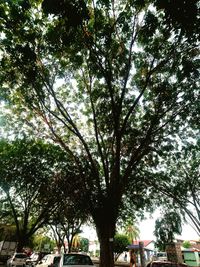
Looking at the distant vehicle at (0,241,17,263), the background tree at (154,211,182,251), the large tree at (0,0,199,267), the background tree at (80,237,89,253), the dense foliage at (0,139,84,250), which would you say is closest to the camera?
the large tree at (0,0,199,267)

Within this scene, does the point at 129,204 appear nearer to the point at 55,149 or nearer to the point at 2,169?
the point at 55,149

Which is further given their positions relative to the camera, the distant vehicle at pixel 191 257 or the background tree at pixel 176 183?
the distant vehicle at pixel 191 257

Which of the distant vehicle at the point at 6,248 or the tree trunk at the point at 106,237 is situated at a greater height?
the distant vehicle at the point at 6,248

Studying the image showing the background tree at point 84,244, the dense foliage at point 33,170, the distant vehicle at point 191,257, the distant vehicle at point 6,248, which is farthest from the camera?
the background tree at point 84,244

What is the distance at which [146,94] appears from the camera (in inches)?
567

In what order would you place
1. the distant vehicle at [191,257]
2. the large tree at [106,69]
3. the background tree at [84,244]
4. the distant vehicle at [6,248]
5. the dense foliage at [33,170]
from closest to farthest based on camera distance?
the large tree at [106,69]
the dense foliage at [33,170]
the distant vehicle at [6,248]
the distant vehicle at [191,257]
the background tree at [84,244]

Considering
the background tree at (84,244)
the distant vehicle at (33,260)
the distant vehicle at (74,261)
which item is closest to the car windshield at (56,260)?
the distant vehicle at (74,261)

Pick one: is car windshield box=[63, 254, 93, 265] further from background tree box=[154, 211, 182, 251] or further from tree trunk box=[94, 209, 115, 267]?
background tree box=[154, 211, 182, 251]

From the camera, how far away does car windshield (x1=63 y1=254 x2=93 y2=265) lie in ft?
35.5

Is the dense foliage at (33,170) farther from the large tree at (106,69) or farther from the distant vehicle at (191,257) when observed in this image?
the distant vehicle at (191,257)

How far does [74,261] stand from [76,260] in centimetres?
15

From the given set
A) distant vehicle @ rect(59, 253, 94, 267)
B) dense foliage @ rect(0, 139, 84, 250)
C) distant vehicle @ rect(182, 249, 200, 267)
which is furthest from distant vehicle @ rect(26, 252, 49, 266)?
distant vehicle @ rect(182, 249, 200, 267)

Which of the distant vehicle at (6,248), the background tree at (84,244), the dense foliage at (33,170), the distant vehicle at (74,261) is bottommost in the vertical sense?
the distant vehicle at (74,261)

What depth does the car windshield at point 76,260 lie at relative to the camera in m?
10.8
